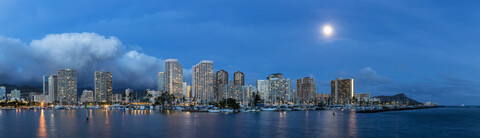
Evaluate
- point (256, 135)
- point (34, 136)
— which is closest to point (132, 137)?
point (34, 136)

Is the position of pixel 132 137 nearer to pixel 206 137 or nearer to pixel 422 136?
pixel 206 137

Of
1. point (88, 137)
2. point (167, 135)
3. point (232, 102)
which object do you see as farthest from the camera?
point (232, 102)

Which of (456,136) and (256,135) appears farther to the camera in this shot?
(456,136)

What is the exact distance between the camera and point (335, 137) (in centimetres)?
5712

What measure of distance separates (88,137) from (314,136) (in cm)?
3622

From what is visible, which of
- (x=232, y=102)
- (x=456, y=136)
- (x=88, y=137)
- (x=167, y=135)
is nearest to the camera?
(x=88, y=137)

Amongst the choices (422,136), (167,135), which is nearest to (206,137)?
(167,135)

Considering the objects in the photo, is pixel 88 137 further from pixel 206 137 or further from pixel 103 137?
pixel 206 137

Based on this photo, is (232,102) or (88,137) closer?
(88,137)

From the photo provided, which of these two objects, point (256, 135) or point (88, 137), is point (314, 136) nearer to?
point (256, 135)

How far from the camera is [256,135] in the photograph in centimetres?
5909

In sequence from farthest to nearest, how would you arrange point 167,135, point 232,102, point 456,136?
1. point 232,102
2. point 456,136
3. point 167,135

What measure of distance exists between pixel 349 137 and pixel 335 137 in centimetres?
235

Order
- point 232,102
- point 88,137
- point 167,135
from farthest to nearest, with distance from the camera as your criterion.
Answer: point 232,102, point 167,135, point 88,137
